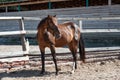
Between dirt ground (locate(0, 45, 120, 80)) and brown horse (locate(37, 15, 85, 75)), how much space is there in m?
0.28

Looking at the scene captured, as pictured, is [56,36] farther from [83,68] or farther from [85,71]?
[83,68]

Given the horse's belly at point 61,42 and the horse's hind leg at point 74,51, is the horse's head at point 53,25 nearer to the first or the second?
the horse's belly at point 61,42

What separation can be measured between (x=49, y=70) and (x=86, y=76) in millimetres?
1281

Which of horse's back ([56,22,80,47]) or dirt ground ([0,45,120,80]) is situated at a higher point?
horse's back ([56,22,80,47])

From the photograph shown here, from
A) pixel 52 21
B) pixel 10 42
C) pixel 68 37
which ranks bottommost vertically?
pixel 10 42

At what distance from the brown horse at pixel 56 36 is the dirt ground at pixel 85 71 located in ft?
0.91

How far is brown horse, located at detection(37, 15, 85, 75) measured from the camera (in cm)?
791

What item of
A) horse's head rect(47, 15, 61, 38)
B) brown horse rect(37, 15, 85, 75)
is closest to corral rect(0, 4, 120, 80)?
brown horse rect(37, 15, 85, 75)

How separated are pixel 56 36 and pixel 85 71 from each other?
5.02ft

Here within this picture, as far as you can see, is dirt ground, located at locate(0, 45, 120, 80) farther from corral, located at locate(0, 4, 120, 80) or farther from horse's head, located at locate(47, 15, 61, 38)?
horse's head, located at locate(47, 15, 61, 38)

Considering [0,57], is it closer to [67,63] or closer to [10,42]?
[67,63]

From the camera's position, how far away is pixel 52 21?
25.8 feet

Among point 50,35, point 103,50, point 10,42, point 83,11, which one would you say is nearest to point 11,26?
point 10,42

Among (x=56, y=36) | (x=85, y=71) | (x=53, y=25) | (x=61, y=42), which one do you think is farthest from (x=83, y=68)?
(x=53, y=25)
